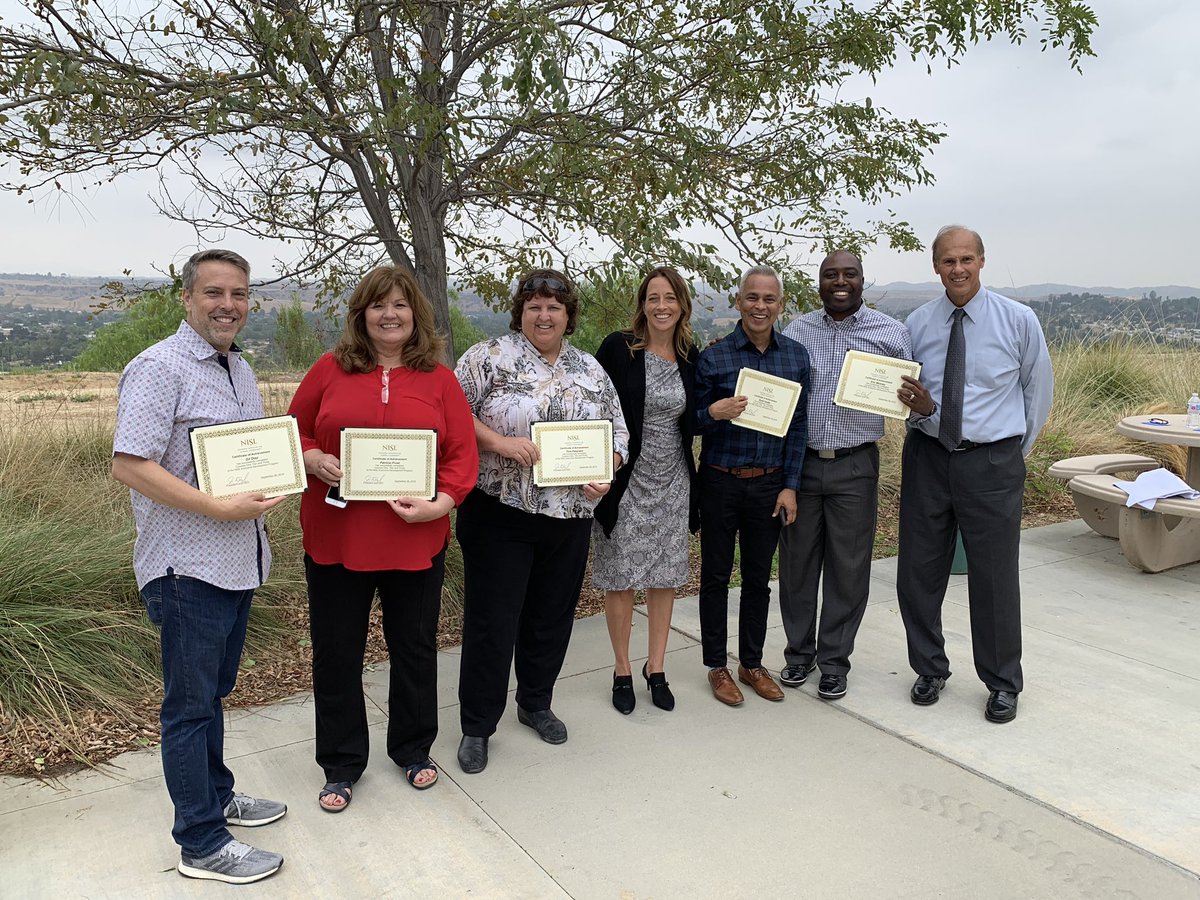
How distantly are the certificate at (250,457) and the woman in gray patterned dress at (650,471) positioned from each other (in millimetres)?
1600

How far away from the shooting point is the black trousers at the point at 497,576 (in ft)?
12.8

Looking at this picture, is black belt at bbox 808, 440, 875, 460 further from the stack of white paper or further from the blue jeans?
the stack of white paper

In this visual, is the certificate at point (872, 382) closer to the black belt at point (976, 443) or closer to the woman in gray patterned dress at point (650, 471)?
the black belt at point (976, 443)

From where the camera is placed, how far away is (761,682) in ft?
15.2

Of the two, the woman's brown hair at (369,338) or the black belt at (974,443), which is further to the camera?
the black belt at (974,443)

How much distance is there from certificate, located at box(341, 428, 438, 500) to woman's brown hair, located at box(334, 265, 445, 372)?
0.90ft

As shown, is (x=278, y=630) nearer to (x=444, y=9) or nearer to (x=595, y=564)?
(x=595, y=564)

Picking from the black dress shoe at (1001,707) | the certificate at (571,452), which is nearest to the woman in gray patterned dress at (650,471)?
the certificate at (571,452)

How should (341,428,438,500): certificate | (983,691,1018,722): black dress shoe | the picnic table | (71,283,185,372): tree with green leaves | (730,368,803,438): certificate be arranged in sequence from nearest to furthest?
(341,428,438,500): certificate → (730,368,803,438): certificate → (983,691,1018,722): black dress shoe → the picnic table → (71,283,185,372): tree with green leaves

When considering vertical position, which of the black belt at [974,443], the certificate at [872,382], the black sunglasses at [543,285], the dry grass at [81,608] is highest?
the black sunglasses at [543,285]

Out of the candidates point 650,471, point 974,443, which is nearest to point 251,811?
point 650,471

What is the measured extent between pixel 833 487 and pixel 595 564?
46.7 inches

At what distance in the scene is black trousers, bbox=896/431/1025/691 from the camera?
4.30 meters

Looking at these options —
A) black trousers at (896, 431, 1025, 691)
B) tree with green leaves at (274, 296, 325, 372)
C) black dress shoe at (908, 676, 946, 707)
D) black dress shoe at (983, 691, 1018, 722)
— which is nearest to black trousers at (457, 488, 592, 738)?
black trousers at (896, 431, 1025, 691)
